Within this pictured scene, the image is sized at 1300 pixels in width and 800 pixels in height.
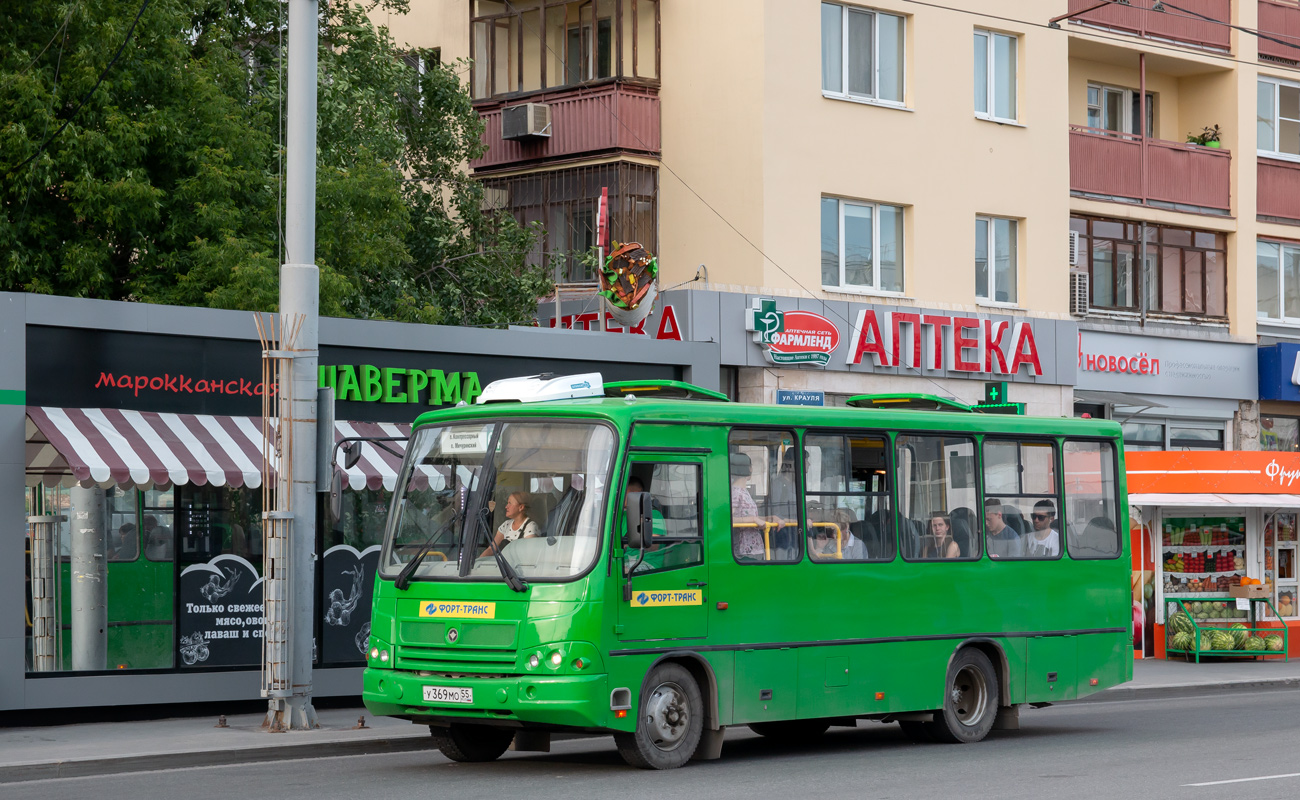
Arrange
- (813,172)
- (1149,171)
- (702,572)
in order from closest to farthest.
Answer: (702,572), (813,172), (1149,171)

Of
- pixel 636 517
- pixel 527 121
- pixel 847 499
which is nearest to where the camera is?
pixel 636 517

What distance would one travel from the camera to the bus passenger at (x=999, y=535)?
593 inches

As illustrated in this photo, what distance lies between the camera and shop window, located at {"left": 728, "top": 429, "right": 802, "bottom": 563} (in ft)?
42.9

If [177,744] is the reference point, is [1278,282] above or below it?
above

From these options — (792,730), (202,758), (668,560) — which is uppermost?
(668,560)

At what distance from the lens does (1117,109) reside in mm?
33969

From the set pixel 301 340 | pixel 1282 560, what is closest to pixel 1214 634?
pixel 1282 560

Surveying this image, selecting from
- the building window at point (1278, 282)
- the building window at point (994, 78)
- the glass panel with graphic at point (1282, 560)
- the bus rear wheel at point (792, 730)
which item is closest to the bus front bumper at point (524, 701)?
the bus rear wheel at point (792, 730)

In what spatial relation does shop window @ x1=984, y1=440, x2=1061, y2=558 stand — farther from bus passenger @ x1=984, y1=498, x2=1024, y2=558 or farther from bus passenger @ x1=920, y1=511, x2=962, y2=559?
bus passenger @ x1=920, y1=511, x2=962, y2=559

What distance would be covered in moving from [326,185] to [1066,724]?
10675mm

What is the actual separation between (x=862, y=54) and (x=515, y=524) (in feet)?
58.0

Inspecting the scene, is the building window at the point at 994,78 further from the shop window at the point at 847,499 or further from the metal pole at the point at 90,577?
the metal pole at the point at 90,577

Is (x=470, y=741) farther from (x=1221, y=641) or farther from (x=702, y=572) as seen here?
(x=1221, y=641)

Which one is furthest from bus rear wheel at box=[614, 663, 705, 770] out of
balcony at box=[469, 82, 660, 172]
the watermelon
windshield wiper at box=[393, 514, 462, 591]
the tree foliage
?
balcony at box=[469, 82, 660, 172]
